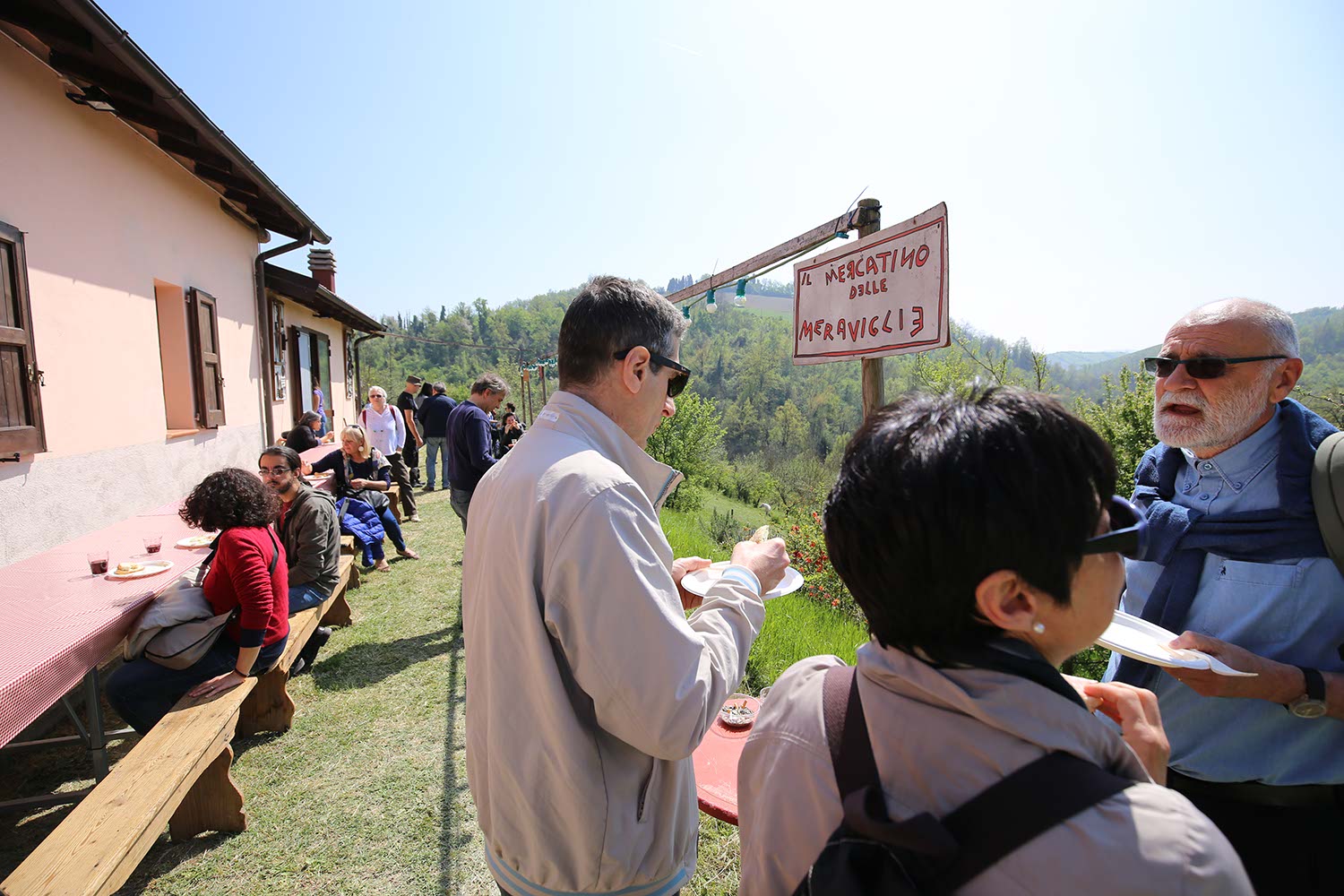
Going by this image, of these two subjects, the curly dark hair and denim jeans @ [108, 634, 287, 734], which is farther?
the curly dark hair

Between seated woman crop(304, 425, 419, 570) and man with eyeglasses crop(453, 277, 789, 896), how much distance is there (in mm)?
5739

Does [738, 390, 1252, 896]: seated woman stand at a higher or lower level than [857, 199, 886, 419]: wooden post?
lower

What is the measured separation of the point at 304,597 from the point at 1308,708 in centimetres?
485

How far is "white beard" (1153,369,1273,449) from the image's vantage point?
5.32ft

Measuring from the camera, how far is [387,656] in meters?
4.64

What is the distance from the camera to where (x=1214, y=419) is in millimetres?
1662

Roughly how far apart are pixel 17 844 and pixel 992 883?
4.06 metres

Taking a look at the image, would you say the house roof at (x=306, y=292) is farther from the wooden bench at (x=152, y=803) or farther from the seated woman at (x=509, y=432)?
the wooden bench at (x=152, y=803)

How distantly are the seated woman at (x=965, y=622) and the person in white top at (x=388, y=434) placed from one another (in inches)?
337

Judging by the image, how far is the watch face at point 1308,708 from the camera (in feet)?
4.57

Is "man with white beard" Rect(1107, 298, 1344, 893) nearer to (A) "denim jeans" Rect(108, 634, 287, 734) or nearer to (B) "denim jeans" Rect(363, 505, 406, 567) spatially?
(A) "denim jeans" Rect(108, 634, 287, 734)

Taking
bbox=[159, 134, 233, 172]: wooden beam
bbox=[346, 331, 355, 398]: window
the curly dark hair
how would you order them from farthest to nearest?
1. bbox=[346, 331, 355, 398]: window
2. bbox=[159, 134, 233, 172]: wooden beam
3. the curly dark hair

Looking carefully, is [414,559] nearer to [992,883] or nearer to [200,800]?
[200,800]

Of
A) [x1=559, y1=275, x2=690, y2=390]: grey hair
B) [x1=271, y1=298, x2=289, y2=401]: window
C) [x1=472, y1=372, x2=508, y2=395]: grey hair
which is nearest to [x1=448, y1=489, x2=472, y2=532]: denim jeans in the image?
[x1=472, y1=372, x2=508, y2=395]: grey hair
